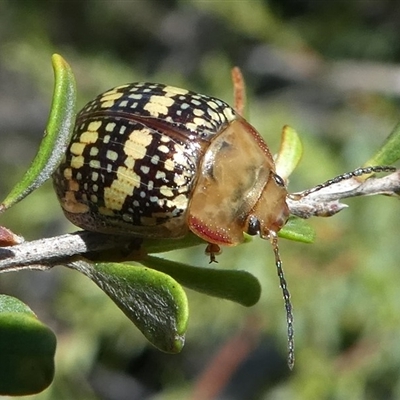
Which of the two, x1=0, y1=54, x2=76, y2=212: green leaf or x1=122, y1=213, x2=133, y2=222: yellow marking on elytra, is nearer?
x1=0, y1=54, x2=76, y2=212: green leaf

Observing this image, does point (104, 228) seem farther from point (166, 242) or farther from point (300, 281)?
point (300, 281)

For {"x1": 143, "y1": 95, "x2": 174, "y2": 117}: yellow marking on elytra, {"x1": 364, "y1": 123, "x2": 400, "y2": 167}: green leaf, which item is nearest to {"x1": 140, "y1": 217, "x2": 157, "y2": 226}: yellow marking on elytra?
{"x1": 143, "y1": 95, "x2": 174, "y2": 117}: yellow marking on elytra

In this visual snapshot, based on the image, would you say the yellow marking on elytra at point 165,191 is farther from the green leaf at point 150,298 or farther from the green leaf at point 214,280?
the green leaf at point 150,298

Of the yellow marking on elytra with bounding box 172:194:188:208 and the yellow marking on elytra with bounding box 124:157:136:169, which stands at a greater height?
the yellow marking on elytra with bounding box 124:157:136:169

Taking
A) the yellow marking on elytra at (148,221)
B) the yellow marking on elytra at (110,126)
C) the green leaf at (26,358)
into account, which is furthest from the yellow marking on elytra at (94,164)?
the green leaf at (26,358)

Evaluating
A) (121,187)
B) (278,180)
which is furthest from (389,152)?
(121,187)

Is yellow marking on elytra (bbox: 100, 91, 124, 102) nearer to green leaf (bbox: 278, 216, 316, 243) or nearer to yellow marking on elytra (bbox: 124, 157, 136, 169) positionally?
Result: yellow marking on elytra (bbox: 124, 157, 136, 169)

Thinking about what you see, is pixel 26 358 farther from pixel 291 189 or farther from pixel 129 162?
pixel 291 189

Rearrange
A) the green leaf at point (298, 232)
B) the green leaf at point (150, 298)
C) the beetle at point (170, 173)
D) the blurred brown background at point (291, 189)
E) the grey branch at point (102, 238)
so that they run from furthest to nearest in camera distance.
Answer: the blurred brown background at point (291, 189) → the beetle at point (170, 173) → the green leaf at point (298, 232) → the grey branch at point (102, 238) → the green leaf at point (150, 298)
